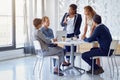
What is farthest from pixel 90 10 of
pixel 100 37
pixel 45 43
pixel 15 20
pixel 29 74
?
pixel 15 20

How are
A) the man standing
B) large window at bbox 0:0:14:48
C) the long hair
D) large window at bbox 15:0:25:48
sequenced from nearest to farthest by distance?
the man standing < the long hair < large window at bbox 0:0:14:48 < large window at bbox 15:0:25:48

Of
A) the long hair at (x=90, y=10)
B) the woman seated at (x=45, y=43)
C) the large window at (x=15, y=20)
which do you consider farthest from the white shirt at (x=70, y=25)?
→ the large window at (x=15, y=20)

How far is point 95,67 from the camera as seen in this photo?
218 inches

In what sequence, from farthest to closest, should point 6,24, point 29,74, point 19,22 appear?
point 19,22, point 6,24, point 29,74

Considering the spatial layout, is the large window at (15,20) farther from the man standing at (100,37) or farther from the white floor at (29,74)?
the man standing at (100,37)

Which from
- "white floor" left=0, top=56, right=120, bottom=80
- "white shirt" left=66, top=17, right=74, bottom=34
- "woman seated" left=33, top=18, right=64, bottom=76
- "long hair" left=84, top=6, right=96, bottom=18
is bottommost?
"white floor" left=0, top=56, right=120, bottom=80

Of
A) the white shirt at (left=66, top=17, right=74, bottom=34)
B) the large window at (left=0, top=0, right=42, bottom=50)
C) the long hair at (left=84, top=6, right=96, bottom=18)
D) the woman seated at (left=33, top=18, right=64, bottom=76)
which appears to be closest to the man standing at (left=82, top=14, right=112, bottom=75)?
the long hair at (left=84, top=6, right=96, bottom=18)

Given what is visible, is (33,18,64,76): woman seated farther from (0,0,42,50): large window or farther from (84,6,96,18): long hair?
(0,0,42,50): large window

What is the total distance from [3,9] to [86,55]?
3848 millimetres

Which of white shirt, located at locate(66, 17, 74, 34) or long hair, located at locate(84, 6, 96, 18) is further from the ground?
long hair, located at locate(84, 6, 96, 18)

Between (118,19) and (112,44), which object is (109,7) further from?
(112,44)

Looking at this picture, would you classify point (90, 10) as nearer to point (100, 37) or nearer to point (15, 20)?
point (100, 37)

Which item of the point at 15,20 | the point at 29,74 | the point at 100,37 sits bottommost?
the point at 29,74

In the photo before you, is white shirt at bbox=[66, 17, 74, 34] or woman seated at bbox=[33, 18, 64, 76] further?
white shirt at bbox=[66, 17, 74, 34]
